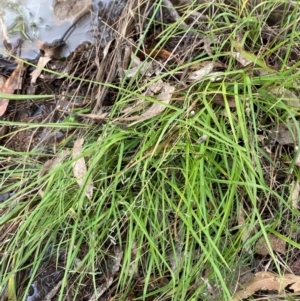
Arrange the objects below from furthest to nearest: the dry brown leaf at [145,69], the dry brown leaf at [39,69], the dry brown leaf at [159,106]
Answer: the dry brown leaf at [39,69] < the dry brown leaf at [145,69] < the dry brown leaf at [159,106]

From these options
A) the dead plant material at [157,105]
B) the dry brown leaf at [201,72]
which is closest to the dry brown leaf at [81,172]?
the dead plant material at [157,105]

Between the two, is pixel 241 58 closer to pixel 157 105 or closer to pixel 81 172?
pixel 157 105

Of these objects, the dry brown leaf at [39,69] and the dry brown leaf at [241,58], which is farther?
the dry brown leaf at [39,69]

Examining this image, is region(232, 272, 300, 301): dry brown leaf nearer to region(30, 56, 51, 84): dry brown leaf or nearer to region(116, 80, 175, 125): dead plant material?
region(116, 80, 175, 125): dead plant material

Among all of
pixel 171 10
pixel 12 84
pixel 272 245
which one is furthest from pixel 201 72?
pixel 12 84

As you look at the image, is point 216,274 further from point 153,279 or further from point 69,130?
point 69,130

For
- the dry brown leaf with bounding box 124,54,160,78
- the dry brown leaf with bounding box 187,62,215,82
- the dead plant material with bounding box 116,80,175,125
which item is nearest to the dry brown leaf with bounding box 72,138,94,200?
the dead plant material with bounding box 116,80,175,125

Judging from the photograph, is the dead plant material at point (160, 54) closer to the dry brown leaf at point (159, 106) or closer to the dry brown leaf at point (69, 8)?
the dry brown leaf at point (159, 106)
